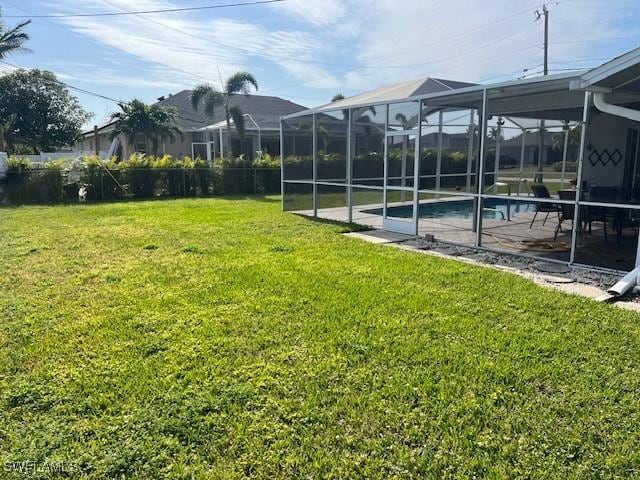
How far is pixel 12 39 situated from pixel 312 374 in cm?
2629

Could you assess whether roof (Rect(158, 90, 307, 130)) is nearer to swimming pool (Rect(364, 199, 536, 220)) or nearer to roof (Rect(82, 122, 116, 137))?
roof (Rect(82, 122, 116, 137))

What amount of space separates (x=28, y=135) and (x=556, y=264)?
4106cm

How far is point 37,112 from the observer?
3700 centimetres

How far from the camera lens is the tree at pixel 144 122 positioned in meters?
26.7

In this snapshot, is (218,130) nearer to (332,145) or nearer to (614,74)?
(332,145)

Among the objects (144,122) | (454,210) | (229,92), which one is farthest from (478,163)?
(144,122)

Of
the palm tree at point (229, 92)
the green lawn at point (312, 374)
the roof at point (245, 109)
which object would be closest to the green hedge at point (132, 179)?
the palm tree at point (229, 92)

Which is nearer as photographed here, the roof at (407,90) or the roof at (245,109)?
the roof at (407,90)

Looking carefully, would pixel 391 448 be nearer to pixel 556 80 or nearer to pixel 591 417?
pixel 591 417

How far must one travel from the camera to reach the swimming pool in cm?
1005

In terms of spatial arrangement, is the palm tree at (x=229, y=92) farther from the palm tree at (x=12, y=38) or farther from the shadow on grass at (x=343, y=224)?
the shadow on grass at (x=343, y=224)

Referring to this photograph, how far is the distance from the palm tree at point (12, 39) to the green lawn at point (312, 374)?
841 inches

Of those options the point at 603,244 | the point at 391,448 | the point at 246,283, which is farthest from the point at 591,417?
the point at 603,244

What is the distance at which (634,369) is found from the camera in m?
3.44
